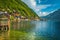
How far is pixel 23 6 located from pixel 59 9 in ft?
4.19

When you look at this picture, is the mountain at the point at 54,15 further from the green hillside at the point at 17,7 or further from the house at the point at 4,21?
the house at the point at 4,21

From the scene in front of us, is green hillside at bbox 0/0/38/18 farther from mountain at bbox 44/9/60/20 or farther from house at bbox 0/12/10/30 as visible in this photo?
mountain at bbox 44/9/60/20

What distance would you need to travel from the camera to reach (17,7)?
9.56 meters

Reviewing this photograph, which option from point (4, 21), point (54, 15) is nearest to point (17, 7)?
point (4, 21)

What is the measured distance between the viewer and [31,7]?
29.5 ft

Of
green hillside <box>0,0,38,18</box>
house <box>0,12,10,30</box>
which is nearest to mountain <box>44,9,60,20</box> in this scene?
green hillside <box>0,0,38,18</box>

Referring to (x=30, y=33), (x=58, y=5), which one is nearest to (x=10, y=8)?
(x=30, y=33)

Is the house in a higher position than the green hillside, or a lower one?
lower

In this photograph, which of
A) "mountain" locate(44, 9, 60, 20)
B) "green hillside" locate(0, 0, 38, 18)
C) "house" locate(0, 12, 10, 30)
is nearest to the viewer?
"mountain" locate(44, 9, 60, 20)

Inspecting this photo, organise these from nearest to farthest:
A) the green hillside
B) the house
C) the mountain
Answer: the mountain → the green hillside → the house

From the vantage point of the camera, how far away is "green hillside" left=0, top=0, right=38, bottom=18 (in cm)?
941

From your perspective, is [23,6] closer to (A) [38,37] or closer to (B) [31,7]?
(B) [31,7]

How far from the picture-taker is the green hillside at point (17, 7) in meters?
9.41

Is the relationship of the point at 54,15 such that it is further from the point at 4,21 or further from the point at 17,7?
the point at 4,21
